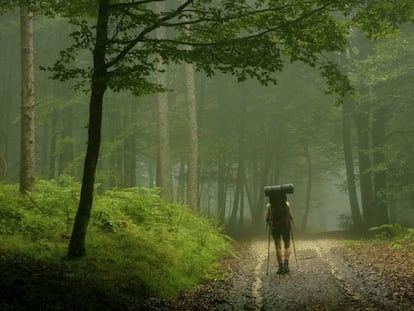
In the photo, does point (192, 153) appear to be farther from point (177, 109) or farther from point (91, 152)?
point (91, 152)

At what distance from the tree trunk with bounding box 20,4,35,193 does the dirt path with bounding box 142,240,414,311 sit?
20.6 feet

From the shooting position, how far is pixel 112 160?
26.1 metres

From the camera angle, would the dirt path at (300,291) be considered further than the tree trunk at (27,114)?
No

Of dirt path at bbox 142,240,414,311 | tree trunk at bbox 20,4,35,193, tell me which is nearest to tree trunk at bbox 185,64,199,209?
dirt path at bbox 142,240,414,311

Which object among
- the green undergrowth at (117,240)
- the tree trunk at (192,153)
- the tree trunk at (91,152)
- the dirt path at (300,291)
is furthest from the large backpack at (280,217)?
the tree trunk at (192,153)

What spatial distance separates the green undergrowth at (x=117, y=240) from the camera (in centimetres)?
792

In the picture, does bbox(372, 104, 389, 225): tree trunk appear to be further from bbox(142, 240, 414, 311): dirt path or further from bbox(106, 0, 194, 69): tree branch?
bbox(106, 0, 194, 69): tree branch

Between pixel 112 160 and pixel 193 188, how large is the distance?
8.60 m

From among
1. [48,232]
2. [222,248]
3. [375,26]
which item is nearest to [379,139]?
[222,248]

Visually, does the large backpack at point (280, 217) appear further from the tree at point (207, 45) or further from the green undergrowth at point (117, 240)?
the tree at point (207, 45)

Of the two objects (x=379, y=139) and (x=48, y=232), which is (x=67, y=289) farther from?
(x=379, y=139)

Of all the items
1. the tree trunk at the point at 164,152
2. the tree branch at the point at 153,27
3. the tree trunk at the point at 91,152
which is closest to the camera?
the tree branch at the point at 153,27

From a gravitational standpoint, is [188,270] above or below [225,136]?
below

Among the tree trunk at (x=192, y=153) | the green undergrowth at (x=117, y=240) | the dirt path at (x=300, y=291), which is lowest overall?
the dirt path at (x=300, y=291)
